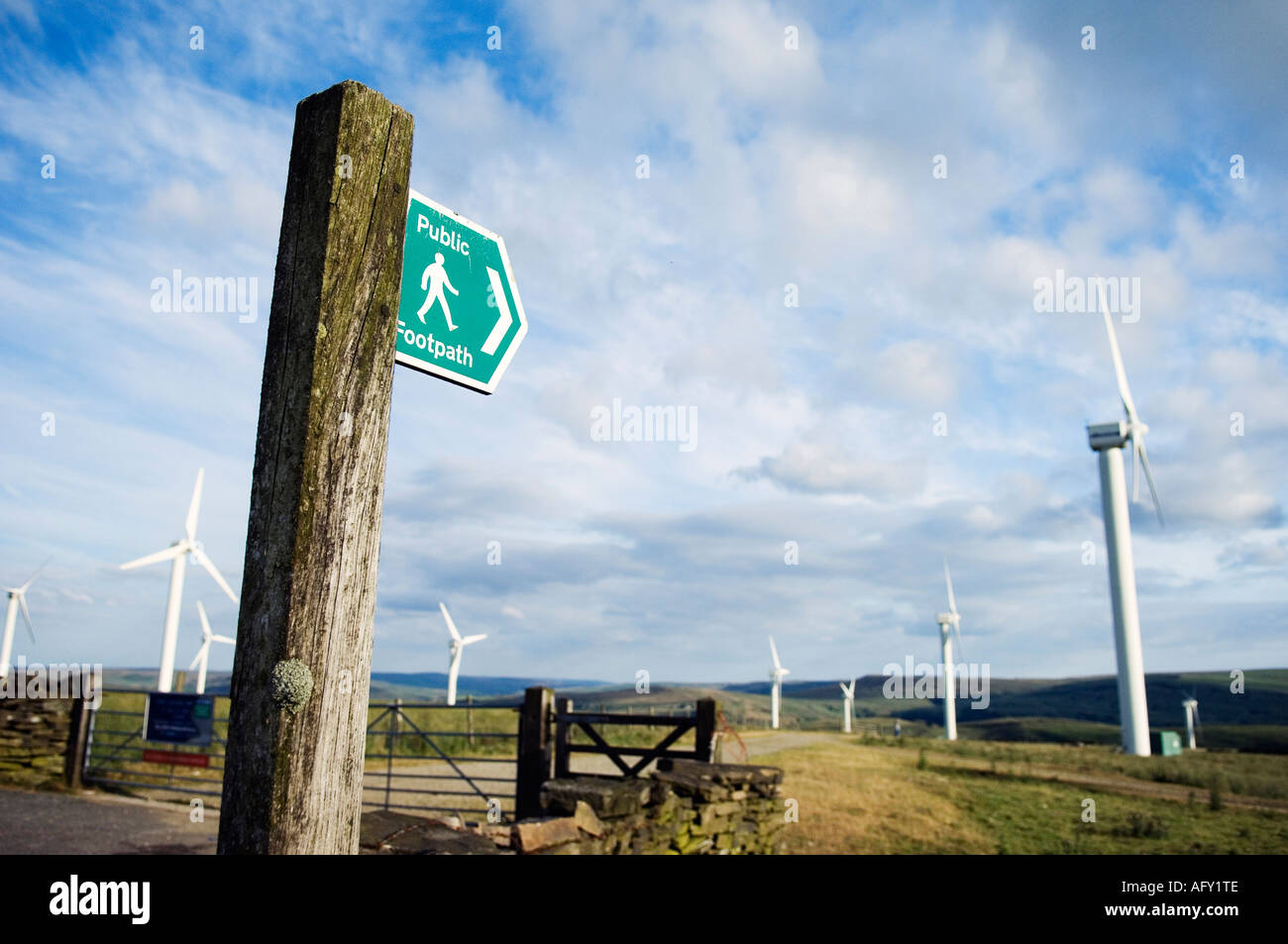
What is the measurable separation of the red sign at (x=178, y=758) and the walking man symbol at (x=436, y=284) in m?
13.6

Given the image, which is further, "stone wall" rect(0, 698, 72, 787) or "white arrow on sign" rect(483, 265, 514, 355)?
"stone wall" rect(0, 698, 72, 787)

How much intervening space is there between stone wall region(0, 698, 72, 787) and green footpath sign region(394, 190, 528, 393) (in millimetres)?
14489

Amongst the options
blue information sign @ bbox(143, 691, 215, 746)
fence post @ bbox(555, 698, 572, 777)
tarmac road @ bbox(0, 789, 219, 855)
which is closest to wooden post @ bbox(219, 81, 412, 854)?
tarmac road @ bbox(0, 789, 219, 855)

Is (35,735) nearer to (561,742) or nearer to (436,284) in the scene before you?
(561,742)

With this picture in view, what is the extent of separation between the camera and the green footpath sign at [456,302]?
222cm

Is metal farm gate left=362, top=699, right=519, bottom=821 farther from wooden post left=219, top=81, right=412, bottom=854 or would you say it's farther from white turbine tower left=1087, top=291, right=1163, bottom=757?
white turbine tower left=1087, top=291, right=1163, bottom=757

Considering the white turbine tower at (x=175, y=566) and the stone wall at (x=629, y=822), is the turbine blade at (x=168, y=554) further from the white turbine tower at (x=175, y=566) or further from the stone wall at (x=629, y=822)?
the stone wall at (x=629, y=822)

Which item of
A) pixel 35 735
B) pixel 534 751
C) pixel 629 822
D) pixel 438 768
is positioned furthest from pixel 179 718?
pixel 629 822

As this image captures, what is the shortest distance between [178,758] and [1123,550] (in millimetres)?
31206

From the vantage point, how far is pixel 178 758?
13281 millimetres

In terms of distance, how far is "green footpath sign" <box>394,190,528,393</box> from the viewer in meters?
2.22

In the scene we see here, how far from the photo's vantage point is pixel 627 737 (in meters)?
30.6
